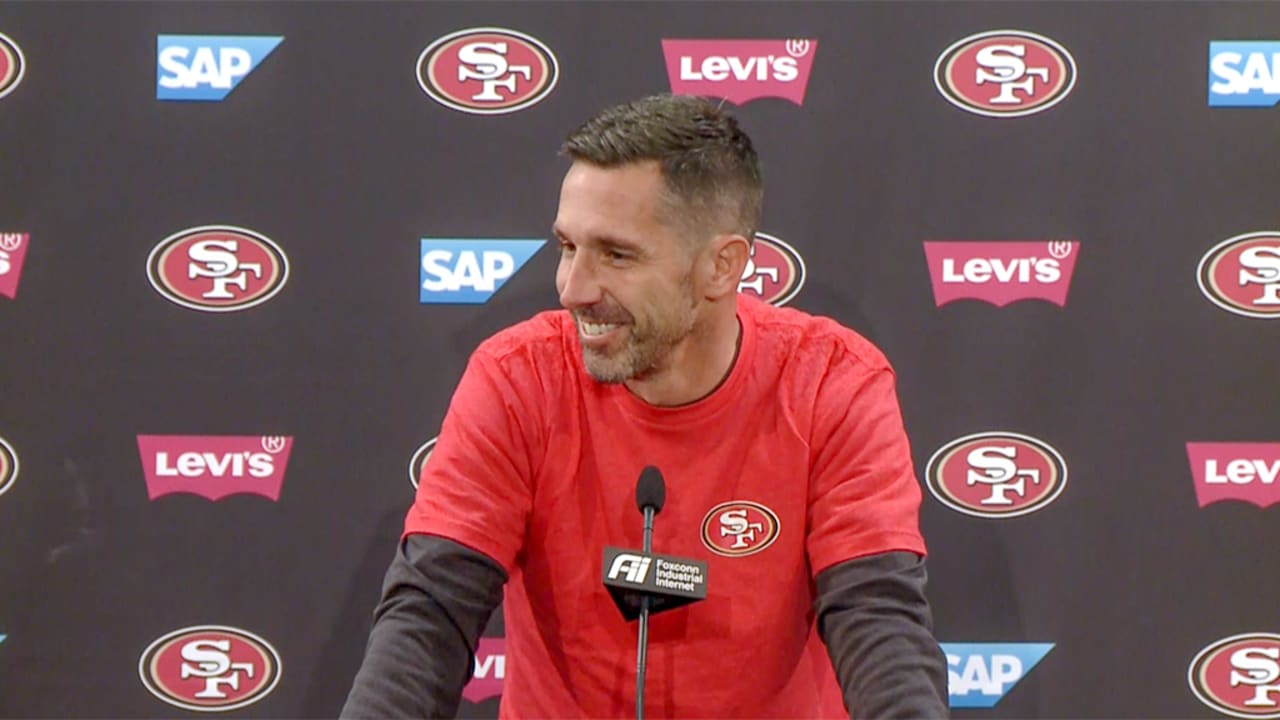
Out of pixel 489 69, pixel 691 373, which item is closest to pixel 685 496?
pixel 691 373

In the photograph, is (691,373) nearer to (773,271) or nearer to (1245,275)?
(773,271)

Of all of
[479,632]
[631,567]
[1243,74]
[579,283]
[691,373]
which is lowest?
[479,632]

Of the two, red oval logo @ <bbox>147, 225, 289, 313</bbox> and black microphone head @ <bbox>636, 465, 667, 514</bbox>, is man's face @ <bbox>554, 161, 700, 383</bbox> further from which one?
red oval logo @ <bbox>147, 225, 289, 313</bbox>

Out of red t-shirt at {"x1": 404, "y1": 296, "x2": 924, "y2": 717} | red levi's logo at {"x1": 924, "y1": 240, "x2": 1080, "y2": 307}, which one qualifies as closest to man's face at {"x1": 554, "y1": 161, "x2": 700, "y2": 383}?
red t-shirt at {"x1": 404, "y1": 296, "x2": 924, "y2": 717}

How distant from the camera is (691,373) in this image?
1606mm

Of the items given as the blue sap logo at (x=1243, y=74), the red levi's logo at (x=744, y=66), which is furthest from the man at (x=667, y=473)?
the blue sap logo at (x=1243, y=74)

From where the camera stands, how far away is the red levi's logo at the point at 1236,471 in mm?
2113

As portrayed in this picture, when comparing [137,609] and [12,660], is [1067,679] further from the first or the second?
[12,660]

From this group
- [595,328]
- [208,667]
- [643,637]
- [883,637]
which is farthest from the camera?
[208,667]

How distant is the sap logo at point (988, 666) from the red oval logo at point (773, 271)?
65 centimetres

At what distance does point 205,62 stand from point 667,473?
1.09 metres

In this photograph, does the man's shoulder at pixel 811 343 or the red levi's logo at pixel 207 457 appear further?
the red levi's logo at pixel 207 457

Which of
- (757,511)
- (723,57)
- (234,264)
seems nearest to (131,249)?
(234,264)

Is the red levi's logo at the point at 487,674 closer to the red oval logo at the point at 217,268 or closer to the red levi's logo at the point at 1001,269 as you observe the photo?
the red oval logo at the point at 217,268
